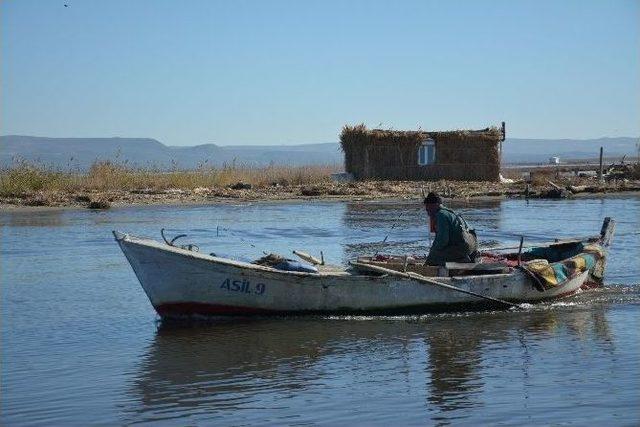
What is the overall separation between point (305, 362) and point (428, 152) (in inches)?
1163

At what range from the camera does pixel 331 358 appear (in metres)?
11.1

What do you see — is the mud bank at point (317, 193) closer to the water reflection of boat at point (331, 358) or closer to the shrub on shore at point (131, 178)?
the shrub on shore at point (131, 178)

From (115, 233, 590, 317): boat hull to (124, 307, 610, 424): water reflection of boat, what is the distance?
9.0 inches

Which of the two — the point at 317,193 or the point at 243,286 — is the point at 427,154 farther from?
the point at 243,286

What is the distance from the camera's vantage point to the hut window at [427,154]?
3969cm

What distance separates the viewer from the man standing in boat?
13.6m

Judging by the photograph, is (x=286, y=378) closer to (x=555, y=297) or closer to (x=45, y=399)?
(x=45, y=399)

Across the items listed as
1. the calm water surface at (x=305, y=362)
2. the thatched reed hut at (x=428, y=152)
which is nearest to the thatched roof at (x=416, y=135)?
the thatched reed hut at (x=428, y=152)

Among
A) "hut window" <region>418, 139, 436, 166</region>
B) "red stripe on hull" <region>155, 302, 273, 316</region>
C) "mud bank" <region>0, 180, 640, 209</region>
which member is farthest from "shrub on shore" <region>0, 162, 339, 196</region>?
"red stripe on hull" <region>155, 302, 273, 316</region>

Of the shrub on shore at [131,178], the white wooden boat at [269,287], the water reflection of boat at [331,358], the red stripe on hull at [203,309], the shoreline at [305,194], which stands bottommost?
the water reflection of boat at [331,358]

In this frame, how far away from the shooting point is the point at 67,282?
16672mm

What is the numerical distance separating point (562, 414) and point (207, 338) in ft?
16.3

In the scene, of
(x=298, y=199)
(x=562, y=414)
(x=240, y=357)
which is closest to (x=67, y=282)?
(x=240, y=357)

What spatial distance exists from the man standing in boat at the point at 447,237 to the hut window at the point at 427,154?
85.1 feet
